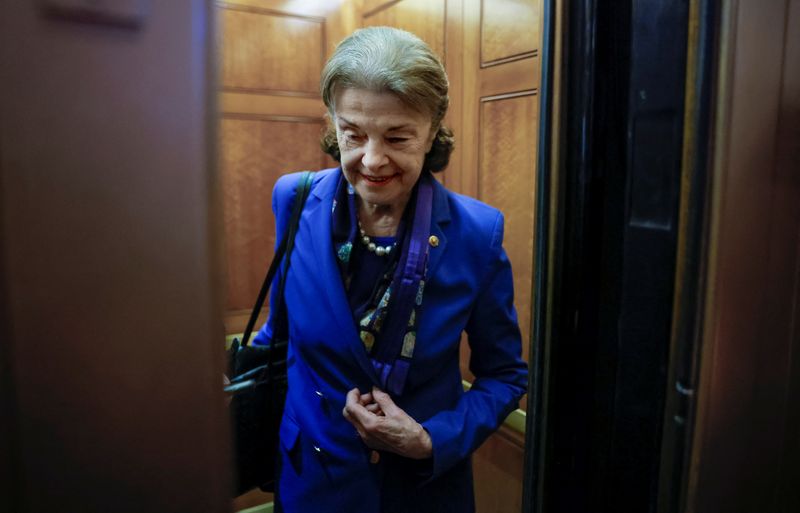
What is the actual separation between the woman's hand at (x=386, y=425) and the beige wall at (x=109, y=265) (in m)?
0.50

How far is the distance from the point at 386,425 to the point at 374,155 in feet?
1.41

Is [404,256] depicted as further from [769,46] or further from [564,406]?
[769,46]

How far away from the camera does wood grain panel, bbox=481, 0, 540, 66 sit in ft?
4.63

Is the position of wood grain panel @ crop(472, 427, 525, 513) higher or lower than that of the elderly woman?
lower

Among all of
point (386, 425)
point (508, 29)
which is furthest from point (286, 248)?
point (508, 29)

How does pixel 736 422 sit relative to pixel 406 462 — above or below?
above

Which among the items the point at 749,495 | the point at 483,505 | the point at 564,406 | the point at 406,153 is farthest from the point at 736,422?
the point at 483,505

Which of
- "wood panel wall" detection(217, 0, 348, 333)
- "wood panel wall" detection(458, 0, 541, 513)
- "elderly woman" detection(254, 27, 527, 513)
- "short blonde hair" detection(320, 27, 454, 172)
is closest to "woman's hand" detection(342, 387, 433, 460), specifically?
"elderly woman" detection(254, 27, 527, 513)

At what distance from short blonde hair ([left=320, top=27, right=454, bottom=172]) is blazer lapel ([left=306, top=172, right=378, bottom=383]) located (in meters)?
0.19

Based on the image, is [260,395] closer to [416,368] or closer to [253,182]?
[416,368]

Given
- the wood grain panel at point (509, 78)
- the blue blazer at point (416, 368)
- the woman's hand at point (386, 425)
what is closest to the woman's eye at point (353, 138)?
the blue blazer at point (416, 368)

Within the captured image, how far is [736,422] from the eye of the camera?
2.18ft

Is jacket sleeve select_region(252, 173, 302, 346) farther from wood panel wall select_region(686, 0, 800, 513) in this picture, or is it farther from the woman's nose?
wood panel wall select_region(686, 0, 800, 513)

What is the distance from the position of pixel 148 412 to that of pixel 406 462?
2.22ft
